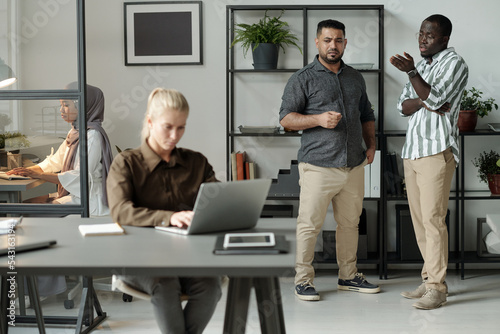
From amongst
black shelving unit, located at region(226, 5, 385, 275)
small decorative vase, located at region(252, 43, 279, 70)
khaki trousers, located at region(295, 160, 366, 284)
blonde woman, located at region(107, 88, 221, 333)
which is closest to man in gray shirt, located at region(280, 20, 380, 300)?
khaki trousers, located at region(295, 160, 366, 284)

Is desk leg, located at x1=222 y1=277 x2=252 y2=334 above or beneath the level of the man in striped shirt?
beneath

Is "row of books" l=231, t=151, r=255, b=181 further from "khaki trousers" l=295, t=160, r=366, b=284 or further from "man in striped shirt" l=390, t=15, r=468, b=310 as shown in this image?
"man in striped shirt" l=390, t=15, r=468, b=310

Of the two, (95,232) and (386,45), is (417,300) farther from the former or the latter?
(95,232)

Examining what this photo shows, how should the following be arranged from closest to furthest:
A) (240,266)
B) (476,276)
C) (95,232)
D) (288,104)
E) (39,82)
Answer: (240,266) < (95,232) < (39,82) < (288,104) < (476,276)

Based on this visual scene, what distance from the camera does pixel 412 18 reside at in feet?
14.9

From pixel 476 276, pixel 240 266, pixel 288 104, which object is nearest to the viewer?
pixel 240 266

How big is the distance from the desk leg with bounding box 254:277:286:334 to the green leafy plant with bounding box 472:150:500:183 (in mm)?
2626

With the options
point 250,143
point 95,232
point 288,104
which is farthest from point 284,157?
point 95,232

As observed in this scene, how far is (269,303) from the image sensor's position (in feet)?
7.20

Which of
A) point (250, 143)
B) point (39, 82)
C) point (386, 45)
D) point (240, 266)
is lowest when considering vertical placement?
point (240, 266)

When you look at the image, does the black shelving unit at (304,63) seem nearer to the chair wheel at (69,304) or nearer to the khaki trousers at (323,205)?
the khaki trousers at (323,205)

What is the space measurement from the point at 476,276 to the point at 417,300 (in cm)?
82

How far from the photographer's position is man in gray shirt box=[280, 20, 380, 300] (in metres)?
3.79

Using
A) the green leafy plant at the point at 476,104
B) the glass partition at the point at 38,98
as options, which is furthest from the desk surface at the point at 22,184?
the green leafy plant at the point at 476,104
